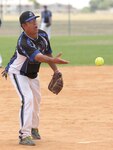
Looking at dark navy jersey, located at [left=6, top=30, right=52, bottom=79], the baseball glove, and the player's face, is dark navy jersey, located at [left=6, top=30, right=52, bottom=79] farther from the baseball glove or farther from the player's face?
the baseball glove

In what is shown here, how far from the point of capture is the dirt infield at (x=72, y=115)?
8617 mm

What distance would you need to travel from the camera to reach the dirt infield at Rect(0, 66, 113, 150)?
339 inches

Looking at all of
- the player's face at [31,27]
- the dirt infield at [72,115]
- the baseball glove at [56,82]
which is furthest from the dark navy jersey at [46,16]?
the player's face at [31,27]

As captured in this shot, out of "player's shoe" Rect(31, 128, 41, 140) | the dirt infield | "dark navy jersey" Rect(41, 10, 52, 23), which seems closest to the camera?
the dirt infield

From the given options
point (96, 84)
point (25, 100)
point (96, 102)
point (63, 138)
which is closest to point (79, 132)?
point (63, 138)

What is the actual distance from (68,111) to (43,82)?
4.35 meters

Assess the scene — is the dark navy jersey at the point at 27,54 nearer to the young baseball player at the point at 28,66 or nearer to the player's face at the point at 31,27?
the young baseball player at the point at 28,66

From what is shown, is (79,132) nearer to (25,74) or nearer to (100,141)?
(100,141)

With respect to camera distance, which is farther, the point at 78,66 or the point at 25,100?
the point at 78,66

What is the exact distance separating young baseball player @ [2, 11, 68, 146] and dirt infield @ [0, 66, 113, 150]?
1.17 ft

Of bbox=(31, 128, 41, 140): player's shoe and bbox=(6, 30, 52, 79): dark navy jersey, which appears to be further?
bbox=(31, 128, 41, 140): player's shoe

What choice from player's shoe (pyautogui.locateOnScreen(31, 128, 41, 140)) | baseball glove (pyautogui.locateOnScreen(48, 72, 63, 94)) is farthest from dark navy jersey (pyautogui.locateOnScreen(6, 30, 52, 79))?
player's shoe (pyautogui.locateOnScreen(31, 128, 41, 140))

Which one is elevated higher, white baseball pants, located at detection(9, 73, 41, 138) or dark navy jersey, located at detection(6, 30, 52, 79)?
dark navy jersey, located at detection(6, 30, 52, 79)

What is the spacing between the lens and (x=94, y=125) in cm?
1002
